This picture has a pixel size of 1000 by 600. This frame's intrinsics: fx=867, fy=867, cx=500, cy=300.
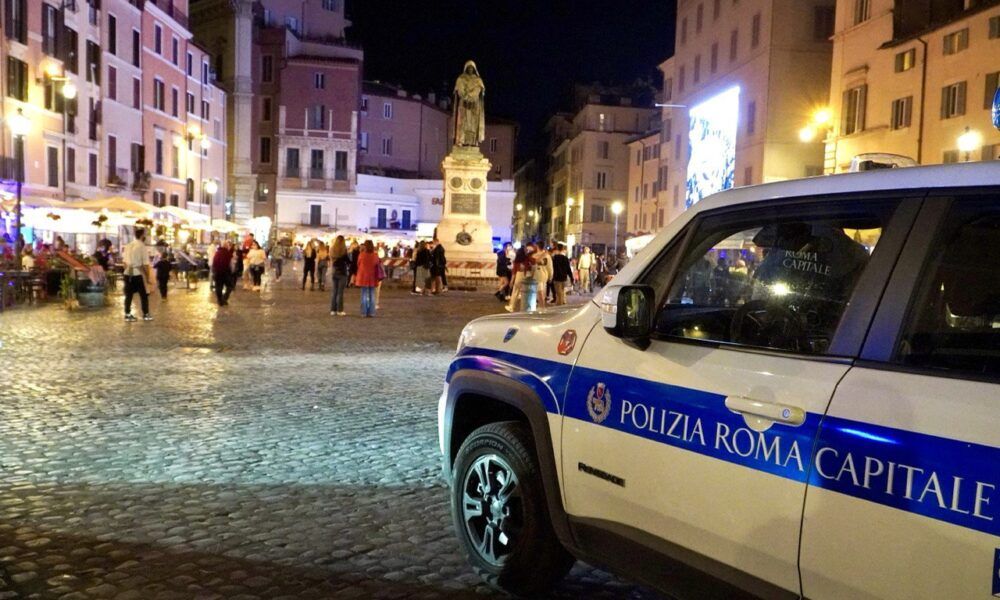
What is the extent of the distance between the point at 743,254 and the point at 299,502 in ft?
11.0

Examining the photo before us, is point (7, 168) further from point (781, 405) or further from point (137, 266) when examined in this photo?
point (781, 405)

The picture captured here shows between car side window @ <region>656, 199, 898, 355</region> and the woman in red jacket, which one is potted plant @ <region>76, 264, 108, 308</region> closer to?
the woman in red jacket

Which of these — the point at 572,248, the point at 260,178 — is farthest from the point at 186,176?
the point at 572,248

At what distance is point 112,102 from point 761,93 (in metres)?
33.2

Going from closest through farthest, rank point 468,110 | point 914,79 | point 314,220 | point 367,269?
1. point 367,269
2. point 914,79
3. point 468,110
4. point 314,220

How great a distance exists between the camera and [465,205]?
110 ft

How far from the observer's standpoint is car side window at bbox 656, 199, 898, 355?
2861 millimetres

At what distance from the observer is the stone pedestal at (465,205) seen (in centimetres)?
3278

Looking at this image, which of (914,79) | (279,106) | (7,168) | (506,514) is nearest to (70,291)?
(506,514)

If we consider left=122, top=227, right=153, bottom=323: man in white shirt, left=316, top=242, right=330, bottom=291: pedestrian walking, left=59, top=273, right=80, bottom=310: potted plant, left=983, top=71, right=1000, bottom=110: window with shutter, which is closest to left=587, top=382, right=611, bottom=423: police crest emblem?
left=122, top=227, right=153, bottom=323: man in white shirt

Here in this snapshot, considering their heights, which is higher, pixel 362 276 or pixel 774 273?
pixel 774 273

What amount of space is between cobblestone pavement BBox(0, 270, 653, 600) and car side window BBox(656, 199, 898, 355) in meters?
1.59

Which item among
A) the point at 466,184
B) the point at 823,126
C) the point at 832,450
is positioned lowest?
the point at 832,450

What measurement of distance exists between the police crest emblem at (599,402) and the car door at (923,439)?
1.02 metres
